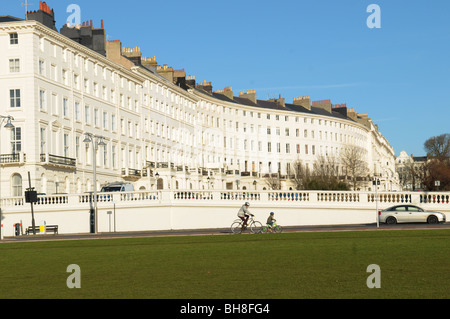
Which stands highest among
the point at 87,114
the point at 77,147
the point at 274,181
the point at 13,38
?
the point at 13,38

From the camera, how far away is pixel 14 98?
7312 cm

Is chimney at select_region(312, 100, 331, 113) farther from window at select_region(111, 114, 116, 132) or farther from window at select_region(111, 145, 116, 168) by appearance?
window at select_region(111, 145, 116, 168)

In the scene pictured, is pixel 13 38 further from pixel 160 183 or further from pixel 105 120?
pixel 160 183

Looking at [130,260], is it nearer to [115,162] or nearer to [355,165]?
[115,162]

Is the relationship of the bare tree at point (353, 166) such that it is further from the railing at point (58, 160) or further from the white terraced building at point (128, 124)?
the railing at point (58, 160)

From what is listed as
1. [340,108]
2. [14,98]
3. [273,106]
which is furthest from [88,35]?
[340,108]

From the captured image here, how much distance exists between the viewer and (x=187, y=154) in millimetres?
114938

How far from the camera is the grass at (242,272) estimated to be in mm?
14688

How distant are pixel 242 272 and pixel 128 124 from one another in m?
77.9

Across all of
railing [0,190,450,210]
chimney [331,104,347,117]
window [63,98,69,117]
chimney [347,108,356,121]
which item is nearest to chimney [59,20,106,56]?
window [63,98,69,117]

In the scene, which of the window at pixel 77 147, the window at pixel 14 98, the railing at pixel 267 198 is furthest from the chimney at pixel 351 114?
the railing at pixel 267 198

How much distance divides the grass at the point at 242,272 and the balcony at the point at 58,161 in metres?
46.3
